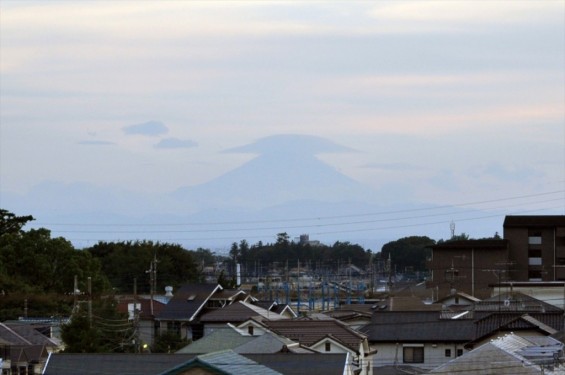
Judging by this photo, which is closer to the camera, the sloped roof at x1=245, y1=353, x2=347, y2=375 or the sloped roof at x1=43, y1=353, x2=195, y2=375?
the sloped roof at x1=245, y1=353, x2=347, y2=375

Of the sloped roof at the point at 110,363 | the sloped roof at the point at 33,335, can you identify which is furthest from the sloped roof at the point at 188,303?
the sloped roof at the point at 110,363

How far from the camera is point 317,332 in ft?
142

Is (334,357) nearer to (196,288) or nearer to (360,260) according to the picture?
(196,288)

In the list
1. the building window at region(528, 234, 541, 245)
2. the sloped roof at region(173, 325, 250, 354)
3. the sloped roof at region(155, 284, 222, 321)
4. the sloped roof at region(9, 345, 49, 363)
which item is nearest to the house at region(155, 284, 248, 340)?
the sloped roof at region(155, 284, 222, 321)

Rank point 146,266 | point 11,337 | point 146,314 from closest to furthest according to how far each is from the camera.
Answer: point 11,337 → point 146,314 → point 146,266

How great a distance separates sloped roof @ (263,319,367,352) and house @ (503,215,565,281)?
4359cm

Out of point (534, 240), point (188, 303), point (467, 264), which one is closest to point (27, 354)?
point (188, 303)

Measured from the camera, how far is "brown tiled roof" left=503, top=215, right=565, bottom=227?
87.8 meters

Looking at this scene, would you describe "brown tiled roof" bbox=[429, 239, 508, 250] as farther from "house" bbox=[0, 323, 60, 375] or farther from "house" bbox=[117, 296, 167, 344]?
"house" bbox=[0, 323, 60, 375]

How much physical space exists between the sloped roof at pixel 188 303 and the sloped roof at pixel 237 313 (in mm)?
3153

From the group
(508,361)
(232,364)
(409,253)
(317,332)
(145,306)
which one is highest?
(409,253)

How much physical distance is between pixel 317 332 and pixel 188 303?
25254mm

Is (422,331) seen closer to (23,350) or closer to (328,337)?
(328,337)

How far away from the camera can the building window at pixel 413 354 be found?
156 ft
